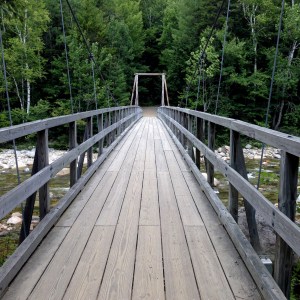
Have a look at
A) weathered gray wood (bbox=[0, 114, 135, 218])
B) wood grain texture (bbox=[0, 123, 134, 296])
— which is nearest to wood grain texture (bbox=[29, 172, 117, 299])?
wood grain texture (bbox=[0, 123, 134, 296])

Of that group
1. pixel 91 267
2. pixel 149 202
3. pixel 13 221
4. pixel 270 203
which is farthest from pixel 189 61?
pixel 270 203

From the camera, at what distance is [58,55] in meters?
31.5

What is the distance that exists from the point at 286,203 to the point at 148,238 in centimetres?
128

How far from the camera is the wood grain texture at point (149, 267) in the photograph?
2029 millimetres

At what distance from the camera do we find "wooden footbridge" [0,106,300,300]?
1927 mm

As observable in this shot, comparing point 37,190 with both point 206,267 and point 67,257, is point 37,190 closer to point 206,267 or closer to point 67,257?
point 67,257

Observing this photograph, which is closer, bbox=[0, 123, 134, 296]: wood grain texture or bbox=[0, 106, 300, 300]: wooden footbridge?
bbox=[0, 106, 300, 300]: wooden footbridge

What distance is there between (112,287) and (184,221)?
119 cm

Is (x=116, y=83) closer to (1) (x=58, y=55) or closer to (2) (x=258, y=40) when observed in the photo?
(1) (x=58, y=55)

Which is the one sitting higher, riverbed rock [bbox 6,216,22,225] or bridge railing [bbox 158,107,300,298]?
bridge railing [bbox 158,107,300,298]

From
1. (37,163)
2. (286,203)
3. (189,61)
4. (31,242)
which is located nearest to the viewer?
(286,203)

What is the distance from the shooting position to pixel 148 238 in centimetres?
278

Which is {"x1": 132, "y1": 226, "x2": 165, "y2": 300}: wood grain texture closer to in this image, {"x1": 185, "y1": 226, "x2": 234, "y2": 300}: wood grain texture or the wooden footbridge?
the wooden footbridge

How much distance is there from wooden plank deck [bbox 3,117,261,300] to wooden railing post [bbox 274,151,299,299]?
9.7 inches
